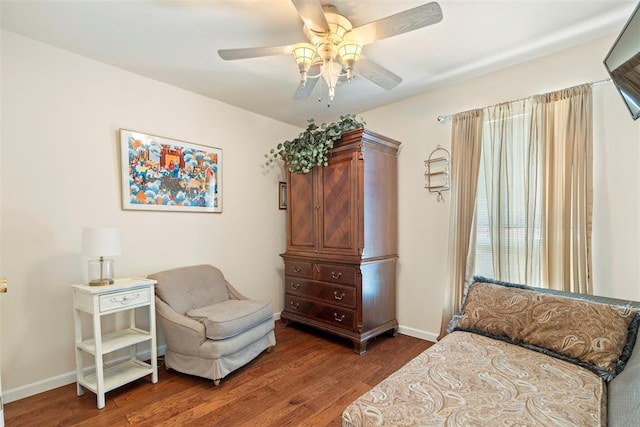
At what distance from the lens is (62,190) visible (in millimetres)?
2236

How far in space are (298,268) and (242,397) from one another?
148 cm

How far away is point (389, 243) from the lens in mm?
3143

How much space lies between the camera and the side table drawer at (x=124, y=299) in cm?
204

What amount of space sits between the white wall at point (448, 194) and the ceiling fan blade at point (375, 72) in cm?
109

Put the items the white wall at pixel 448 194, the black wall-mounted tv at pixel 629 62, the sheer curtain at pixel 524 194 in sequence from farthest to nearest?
1. the sheer curtain at pixel 524 194
2. the white wall at pixel 448 194
3. the black wall-mounted tv at pixel 629 62

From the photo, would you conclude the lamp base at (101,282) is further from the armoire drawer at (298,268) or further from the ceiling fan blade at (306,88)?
the ceiling fan blade at (306,88)

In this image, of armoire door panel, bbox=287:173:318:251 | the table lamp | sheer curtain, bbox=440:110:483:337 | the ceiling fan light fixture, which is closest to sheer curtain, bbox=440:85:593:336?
sheer curtain, bbox=440:110:483:337

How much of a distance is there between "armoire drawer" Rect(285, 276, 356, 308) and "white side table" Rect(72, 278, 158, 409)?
1498mm

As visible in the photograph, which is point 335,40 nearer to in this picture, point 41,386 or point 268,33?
point 268,33

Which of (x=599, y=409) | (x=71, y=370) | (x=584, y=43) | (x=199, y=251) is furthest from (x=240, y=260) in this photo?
(x=584, y=43)

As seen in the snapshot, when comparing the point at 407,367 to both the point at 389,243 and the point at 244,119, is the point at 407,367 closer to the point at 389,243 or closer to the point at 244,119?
the point at 389,243

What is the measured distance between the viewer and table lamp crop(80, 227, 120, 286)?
2.05 m

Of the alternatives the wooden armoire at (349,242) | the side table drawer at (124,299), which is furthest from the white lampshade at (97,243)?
the wooden armoire at (349,242)

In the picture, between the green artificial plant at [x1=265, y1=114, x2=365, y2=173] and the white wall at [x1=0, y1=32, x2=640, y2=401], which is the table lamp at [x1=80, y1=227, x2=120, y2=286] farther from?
the green artificial plant at [x1=265, y1=114, x2=365, y2=173]
